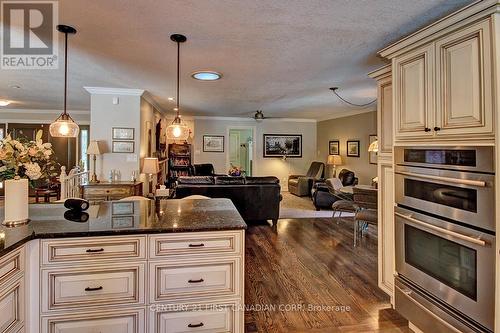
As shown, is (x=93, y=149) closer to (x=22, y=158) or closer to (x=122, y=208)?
(x=122, y=208)

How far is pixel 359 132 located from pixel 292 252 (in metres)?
4.85

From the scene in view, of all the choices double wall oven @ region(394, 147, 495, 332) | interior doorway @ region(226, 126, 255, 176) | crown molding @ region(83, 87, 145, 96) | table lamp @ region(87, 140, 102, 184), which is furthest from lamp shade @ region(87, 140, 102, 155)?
interior doorway @ region(226, 126, 255, 176)

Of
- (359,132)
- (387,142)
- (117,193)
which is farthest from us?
(359,132)

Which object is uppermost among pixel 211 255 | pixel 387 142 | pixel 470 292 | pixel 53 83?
pixel 53 83

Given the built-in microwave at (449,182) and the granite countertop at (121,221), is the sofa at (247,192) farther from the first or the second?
the built-in microwave at (449,182)

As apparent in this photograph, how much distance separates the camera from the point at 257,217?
5.26m

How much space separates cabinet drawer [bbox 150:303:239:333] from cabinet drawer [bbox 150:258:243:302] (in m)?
0.09

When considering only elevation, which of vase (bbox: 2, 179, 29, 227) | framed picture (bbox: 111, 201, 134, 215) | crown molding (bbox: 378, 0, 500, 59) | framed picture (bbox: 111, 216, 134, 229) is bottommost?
framed picture (bbox: 111, 216, 134, 229)

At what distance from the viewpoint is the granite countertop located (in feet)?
5.61

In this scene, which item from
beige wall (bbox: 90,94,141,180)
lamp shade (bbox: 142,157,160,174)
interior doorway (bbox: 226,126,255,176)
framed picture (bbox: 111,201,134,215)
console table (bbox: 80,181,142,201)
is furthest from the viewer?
interior doorway (bbox: 226,126,255,176)

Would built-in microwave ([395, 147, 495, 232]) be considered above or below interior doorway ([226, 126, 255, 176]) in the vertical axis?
below

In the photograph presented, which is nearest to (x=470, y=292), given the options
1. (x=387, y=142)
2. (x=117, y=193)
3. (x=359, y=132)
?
(x=387, y=142)

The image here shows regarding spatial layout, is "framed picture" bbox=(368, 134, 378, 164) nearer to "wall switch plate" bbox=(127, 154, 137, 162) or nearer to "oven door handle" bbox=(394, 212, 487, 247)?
"oven door handle" bbox=(394, 212, 487, 247)

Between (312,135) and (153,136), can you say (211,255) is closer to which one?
(153,136)
